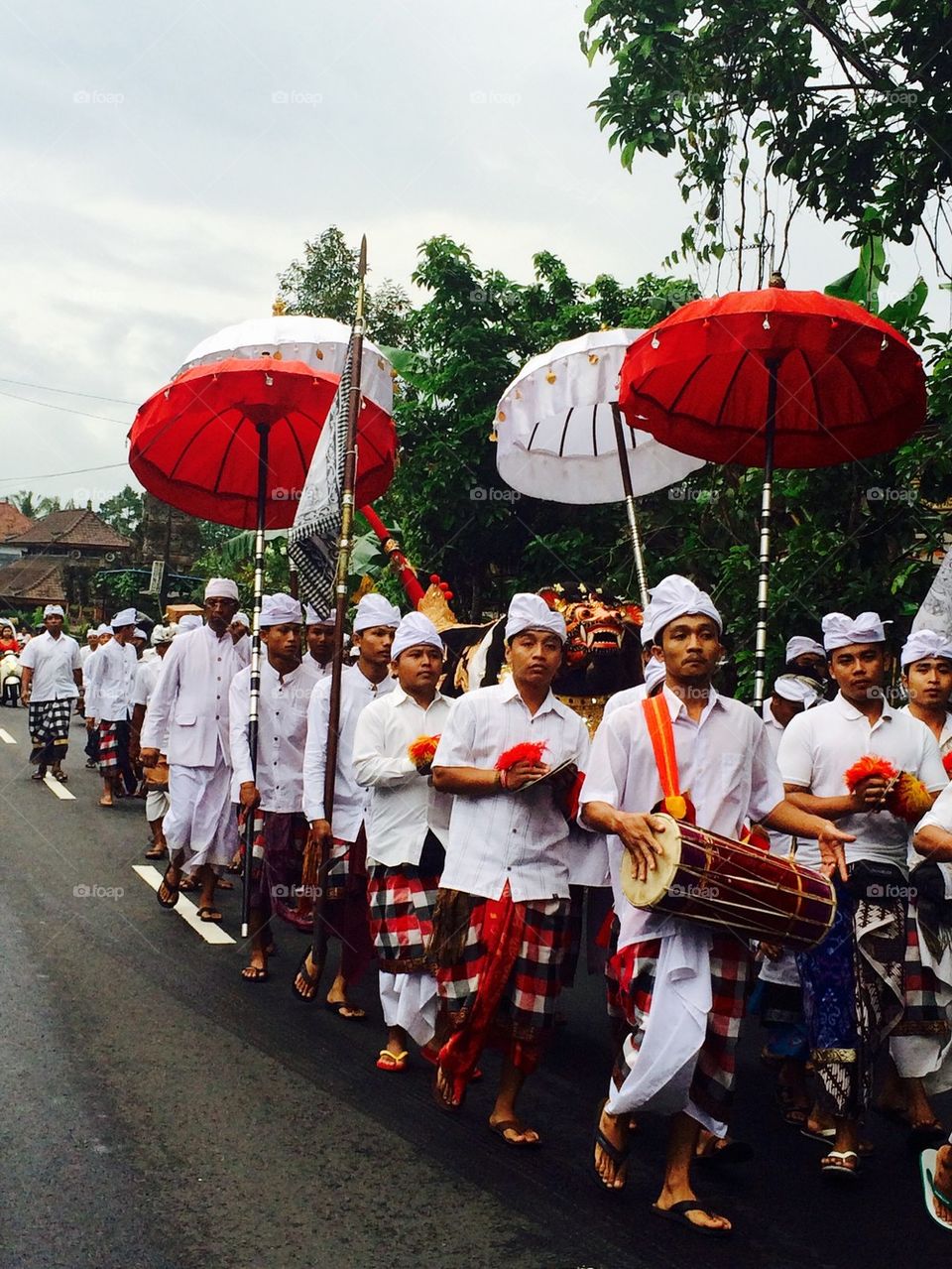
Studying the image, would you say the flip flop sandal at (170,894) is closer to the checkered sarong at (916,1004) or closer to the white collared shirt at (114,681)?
the checkered sarong at (916,1004)

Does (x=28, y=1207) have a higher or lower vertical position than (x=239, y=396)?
lower

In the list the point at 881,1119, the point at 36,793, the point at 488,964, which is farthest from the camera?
the point at 36,793

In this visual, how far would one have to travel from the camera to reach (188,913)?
30.3ft

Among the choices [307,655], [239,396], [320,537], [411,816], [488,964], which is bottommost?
[488,964]

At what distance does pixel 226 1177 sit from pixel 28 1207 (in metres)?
0.62

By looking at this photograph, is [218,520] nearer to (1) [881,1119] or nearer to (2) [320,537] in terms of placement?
(2) [320,537]

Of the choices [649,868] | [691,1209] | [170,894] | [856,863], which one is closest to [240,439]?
[170,894]

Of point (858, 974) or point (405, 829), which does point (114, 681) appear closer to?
point (405, 829)

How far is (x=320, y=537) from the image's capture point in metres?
7.53

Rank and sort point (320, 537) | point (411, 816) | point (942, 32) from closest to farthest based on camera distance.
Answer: point (411, 816)
point (320, 537)
point (942, 32)

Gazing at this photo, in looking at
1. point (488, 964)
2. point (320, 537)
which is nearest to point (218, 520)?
point (320, 537)

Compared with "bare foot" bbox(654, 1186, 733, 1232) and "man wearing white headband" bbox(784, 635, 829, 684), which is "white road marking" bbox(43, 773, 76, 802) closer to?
"man wearing white headband" bbox(784, 635, 829, 684)

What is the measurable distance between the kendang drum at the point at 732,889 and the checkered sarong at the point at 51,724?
13.4m

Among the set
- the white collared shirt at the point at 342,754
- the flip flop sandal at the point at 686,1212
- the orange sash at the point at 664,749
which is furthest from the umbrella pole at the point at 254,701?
the flip flop sandal at the point at 686,1212
